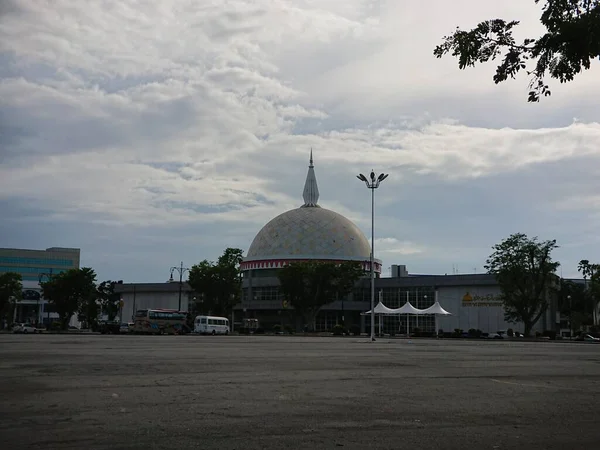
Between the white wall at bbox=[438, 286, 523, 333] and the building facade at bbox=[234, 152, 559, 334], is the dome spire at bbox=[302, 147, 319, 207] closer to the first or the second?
the building facade at bbox=[234, 152, 559, 334]

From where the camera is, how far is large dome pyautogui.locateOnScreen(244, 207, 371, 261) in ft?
356

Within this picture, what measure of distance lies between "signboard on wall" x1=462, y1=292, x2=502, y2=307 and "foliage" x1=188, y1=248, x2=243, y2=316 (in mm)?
31395

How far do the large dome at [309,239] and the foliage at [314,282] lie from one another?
28.0 meters

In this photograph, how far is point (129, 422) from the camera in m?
7.84

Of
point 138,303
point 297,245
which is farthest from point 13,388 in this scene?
point 138,303

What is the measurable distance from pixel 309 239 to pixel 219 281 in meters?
33.3

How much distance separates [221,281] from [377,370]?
6350 centimetres

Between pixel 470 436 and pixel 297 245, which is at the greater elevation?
pixel 297 245

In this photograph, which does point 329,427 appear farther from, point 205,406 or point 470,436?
point 205,406

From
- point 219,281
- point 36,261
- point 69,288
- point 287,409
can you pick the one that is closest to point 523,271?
point 219,281

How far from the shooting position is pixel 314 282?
7775cm

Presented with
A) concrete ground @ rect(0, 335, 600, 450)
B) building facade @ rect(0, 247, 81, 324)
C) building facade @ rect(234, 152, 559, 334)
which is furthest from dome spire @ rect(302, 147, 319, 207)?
concrete ground @ rect(0, 335, 600, 450)

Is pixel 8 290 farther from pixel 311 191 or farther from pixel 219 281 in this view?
pixel 311 191

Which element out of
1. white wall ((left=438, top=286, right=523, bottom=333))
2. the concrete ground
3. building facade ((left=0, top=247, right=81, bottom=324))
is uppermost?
building facade ((left=0, top=247, right=81, bottom=324))
